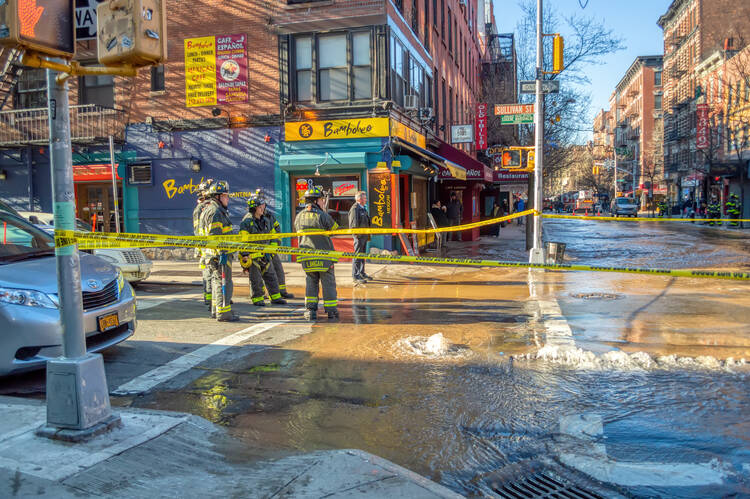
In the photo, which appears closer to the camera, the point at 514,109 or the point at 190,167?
the point at 514,109

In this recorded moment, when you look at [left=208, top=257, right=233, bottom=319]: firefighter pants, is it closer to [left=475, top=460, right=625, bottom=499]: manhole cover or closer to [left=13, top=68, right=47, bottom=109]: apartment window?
[left=475, top=460, right=625, bottom=499]: manhole cover

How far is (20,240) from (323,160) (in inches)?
431

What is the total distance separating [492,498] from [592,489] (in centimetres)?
64

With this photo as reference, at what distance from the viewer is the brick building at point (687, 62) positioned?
55.0 m

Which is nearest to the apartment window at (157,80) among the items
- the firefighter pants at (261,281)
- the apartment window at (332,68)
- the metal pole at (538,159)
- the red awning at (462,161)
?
the apartment window at (332,68)

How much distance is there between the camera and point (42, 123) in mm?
19281

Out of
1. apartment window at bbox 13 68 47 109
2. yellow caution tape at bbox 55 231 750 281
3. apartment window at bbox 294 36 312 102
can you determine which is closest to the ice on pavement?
yellow caution tape at bbox 55 231 750 281

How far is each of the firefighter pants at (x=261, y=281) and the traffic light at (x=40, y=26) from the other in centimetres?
652

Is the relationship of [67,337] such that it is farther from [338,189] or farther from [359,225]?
[338,189]

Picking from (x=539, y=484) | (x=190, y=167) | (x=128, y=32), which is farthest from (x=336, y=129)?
(x=539, y=484)

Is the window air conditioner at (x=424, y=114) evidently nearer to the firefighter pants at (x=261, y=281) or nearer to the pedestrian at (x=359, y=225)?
the pedestrian at (x=359, y=225)

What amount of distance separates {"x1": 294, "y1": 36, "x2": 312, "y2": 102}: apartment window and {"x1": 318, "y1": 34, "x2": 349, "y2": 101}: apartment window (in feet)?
1.04

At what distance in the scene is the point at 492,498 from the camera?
376 cm

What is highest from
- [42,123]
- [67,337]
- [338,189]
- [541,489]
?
[42,123]
